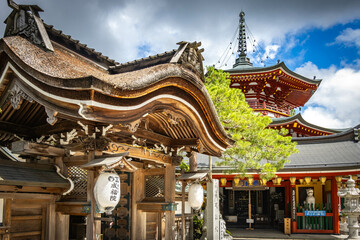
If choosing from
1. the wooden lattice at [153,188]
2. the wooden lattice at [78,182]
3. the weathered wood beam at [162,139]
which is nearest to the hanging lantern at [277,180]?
the wooden lattice at [153,188]

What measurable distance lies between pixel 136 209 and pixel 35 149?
308 centimetres

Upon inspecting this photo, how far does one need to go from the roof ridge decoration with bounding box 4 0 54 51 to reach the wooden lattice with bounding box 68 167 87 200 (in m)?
2.60

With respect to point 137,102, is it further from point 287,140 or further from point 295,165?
point 295,165

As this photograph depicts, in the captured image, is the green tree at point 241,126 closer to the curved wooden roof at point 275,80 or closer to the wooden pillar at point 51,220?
the wooden pillar at point 51,220

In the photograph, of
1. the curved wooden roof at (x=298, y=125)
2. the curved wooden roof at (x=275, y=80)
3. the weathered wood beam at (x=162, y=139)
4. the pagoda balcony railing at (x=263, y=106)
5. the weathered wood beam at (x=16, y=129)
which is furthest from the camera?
the pagoda balcony railing at (x=263, y=106)

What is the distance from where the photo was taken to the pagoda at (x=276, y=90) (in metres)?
22.4

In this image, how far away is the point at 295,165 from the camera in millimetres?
17438

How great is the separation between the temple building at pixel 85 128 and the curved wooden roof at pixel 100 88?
0.02 m

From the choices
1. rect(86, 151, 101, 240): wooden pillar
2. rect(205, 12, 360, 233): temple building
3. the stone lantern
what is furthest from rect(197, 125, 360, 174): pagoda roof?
rect(86, 151, 101, 240): wooden pillar

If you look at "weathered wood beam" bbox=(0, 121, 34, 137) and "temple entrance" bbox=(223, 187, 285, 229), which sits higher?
"weathered wood beam" bbox=(0, 121, 34, 137)

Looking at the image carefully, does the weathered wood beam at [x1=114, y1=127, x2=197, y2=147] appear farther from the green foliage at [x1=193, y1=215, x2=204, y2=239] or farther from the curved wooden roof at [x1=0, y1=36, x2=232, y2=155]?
the green foliage at [x1=193, y1=215, x2=204, y2=239]

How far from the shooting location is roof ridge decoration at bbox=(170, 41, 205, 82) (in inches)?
261

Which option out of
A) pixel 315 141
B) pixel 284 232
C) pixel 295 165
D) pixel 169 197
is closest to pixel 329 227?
pixel 284 232

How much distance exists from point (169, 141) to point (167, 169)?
0.69 meters
